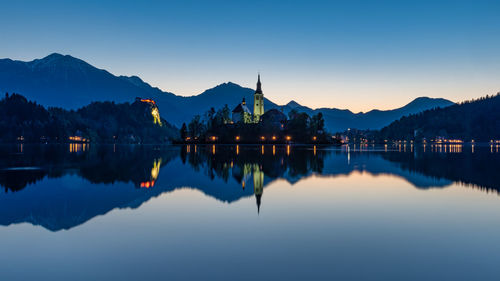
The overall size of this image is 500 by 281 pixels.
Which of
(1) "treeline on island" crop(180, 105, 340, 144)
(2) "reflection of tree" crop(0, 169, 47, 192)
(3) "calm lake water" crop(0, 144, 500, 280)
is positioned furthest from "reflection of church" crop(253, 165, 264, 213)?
(1) "treeline on island" crop(180, 105, 340, 144)

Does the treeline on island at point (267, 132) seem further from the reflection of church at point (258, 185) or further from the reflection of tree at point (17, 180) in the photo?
the reflection of tree at point (17, 180)

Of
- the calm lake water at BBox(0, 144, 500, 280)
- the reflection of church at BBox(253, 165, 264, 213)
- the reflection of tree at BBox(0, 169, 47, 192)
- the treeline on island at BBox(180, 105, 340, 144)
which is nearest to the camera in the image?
the calm lake water at BBox(0, 144, 500, 280)

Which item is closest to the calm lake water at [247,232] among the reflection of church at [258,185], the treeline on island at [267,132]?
the reflection of church at [258,185]

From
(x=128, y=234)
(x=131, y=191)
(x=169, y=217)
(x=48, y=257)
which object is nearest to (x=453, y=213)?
(x=169, y=217)

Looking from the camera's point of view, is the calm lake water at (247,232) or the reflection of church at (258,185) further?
the reflection of church at (258,185)

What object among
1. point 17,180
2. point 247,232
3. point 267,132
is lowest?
point 247,232

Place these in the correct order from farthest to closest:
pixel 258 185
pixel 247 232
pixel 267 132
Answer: pixel 267 132
pixel 258 185
pixel 247 232

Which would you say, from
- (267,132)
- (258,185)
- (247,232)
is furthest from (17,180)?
(267,132)

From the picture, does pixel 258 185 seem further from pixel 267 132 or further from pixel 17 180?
pixel 267 132

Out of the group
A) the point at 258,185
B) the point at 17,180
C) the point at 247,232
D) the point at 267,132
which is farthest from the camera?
the point at 267,132

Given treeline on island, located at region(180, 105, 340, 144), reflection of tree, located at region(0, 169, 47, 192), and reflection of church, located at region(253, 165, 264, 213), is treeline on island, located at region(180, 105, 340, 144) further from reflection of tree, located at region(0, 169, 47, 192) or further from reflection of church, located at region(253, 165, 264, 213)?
reflection of tree, located at region(0, 169, 47, 192)

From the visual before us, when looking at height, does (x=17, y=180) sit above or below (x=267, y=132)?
below

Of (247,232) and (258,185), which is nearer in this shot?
(247,232)

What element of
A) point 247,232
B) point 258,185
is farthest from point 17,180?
point 247,232
